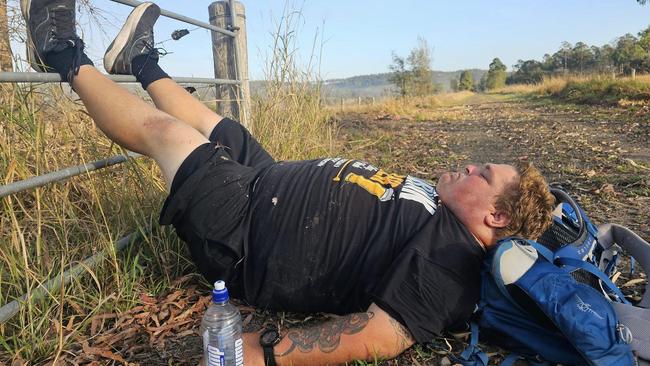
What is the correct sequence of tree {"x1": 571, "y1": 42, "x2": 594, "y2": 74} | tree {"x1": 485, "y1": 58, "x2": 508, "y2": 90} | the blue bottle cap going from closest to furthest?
1. the blue bottle cap
2. tree {"x1": 571, "y1": 42, "x2": 594, "y2": 74}
3. tree {"x1": 485, "y1": 58, "x2": 508, "y2": 90}

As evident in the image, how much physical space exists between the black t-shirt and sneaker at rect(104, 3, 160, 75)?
1.08m

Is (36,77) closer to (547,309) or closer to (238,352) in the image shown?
(238,352)

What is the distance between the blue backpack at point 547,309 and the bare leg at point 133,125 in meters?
1.39

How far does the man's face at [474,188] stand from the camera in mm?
1888

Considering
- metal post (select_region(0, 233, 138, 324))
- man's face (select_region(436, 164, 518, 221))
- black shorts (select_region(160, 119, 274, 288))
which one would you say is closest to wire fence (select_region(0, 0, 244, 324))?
metal post (select_region(0, 233, 138, 324))

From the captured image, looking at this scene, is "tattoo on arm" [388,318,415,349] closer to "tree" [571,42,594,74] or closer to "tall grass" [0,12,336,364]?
"tall grass" [0,12,336,364]

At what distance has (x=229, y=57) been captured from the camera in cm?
424

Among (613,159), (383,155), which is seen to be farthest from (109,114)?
(613,159)

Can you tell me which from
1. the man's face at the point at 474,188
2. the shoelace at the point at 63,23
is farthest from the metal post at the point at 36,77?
→ the man's face at the point at 474,188

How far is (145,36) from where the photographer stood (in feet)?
8.18

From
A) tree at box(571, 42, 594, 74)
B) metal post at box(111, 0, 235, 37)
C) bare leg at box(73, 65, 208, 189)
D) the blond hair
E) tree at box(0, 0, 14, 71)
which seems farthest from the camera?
tree at box(571, 42, 594, 74)

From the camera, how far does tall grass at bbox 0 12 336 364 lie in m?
1.67

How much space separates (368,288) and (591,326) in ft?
2.55

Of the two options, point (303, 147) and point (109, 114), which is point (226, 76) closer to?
point (303, 147)
